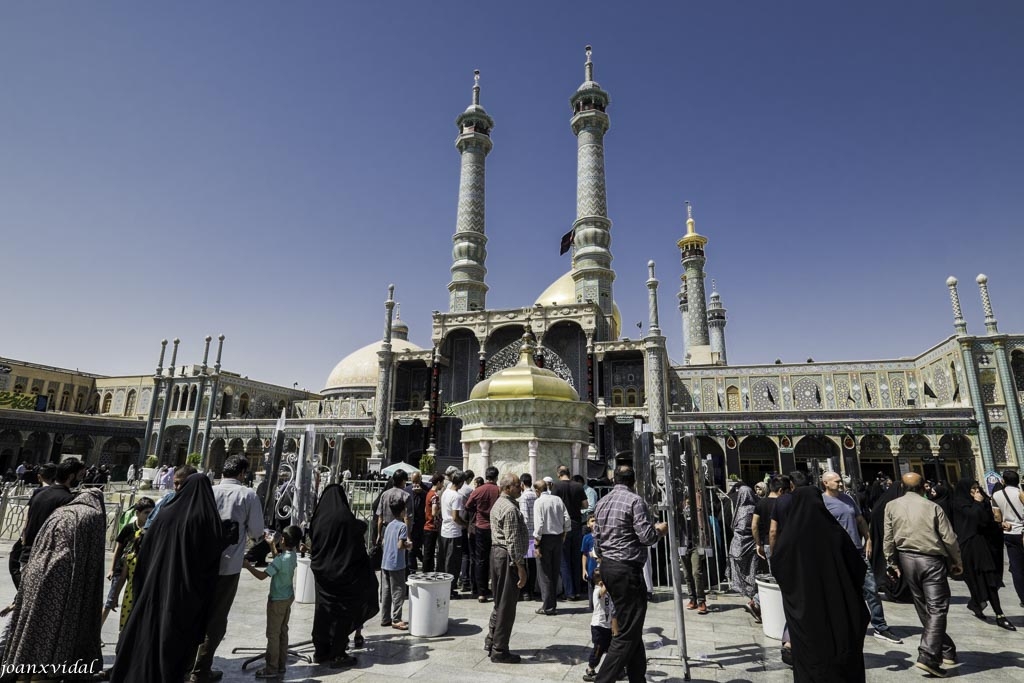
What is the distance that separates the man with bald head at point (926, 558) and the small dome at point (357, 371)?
118ft

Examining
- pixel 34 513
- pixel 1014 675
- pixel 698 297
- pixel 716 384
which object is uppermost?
pixel 698 297

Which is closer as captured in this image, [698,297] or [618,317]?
[618,317]

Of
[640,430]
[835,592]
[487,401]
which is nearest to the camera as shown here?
[835,592]

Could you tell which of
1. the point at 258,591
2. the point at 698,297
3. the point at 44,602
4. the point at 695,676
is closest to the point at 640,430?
the point at 695,676

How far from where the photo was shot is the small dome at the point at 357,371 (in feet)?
129

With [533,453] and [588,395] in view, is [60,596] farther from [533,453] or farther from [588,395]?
[588,395]

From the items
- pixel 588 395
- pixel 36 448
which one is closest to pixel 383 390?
pixel 588 395

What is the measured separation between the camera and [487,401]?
32.1ft

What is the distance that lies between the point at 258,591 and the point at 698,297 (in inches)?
1547

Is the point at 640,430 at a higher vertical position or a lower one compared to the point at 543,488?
Answer: higher

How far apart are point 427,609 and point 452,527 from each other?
179 cm

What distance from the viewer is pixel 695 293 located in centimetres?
4156

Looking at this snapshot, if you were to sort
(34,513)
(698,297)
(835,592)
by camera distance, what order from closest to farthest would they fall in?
(835,592)
(34,513)
(698,297)

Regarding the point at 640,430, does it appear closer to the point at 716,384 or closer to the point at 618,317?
the point at 716,384
